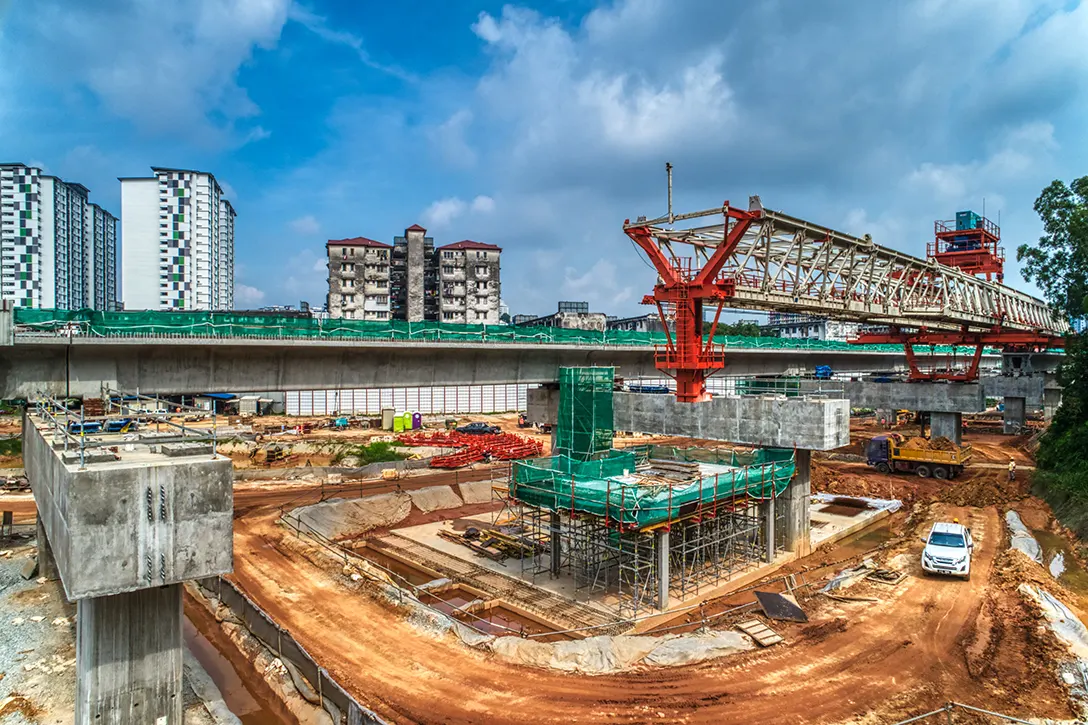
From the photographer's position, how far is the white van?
21.7 meters

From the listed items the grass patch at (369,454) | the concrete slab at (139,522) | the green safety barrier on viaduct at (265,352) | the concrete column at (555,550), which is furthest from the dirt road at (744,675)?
the grass patch at (369,454)

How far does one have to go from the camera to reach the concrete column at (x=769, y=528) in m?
24.8

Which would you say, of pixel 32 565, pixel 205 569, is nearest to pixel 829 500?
pixel 205 569

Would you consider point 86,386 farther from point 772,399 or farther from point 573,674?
point 772,399

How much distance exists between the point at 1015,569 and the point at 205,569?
23.9 m

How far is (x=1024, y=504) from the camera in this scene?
1287 inches

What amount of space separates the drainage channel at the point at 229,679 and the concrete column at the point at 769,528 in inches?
701

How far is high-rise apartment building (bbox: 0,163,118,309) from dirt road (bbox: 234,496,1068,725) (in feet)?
361

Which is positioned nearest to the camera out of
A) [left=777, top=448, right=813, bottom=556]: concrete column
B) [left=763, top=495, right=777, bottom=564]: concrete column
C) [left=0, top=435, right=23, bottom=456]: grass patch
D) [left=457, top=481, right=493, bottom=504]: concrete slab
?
[left=763, top=495, right=777, bottom=564]: concrete column

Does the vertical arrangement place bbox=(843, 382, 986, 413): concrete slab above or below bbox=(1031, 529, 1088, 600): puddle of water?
above

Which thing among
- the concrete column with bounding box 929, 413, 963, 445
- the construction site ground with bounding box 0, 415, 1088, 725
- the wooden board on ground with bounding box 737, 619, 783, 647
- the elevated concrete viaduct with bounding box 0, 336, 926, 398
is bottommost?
the construction site ground with bounding box 0, 415, 1088, 725

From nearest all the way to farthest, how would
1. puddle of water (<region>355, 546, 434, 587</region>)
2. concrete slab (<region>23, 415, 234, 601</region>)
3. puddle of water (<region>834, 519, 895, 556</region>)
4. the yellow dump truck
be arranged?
concrete slab (<region>23, 415, 234, 601</region>) < puddle of water (<region>355, 546, 434, 587</region>) < puddle of water (<region>834, 519, 895, 556</region>) < the yellow dump truck

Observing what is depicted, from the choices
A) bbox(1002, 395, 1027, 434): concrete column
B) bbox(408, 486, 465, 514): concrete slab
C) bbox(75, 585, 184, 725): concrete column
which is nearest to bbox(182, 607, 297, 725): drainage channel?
bbox(75, 585, 184, 725): concrete column

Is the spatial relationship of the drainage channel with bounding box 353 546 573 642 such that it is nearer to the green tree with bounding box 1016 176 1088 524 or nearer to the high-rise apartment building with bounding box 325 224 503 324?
the green tree with bounding box 1016 176 1088 524
